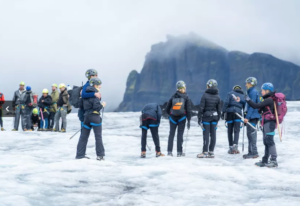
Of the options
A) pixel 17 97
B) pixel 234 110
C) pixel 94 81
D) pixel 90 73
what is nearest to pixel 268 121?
pixel 234 110

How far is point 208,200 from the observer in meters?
5.62

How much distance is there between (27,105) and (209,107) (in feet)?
33.1

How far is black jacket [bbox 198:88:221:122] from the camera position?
1032cm

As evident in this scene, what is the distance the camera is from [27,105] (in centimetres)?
1711

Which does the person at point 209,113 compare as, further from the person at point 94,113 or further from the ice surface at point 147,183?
the person at point 94,113

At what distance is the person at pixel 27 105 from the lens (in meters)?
17.1

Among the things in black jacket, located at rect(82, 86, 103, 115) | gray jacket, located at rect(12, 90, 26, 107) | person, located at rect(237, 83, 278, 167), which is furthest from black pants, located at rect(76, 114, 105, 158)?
gray jacket, located at rect(12, 90, 26, 107)

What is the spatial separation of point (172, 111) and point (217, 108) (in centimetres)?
130

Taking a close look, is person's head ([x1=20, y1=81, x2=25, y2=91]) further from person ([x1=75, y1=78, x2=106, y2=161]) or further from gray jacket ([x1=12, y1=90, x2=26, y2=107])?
person ([x1=75, y1=78, x2=106, y2=161])

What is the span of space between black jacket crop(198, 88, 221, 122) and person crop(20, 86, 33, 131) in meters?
9.74

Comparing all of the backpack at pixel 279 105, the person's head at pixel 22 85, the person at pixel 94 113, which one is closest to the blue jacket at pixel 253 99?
the backpack at pixel 279 105

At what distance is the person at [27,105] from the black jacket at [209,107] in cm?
974

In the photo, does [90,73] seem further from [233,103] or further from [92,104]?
[233,103]

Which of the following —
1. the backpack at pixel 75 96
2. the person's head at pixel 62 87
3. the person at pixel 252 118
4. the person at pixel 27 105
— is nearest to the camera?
the backpack at pixel 75 96
